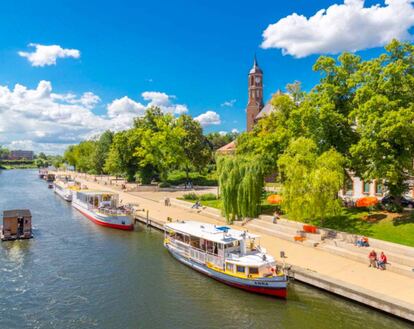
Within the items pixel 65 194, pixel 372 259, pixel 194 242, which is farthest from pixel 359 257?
pixel 65 194

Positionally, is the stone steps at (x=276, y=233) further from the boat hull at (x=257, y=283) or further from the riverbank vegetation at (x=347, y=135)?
the boat hull at (x=257, y=283)

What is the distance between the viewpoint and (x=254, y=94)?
378 feet

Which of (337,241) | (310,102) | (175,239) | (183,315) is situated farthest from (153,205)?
(183,315)

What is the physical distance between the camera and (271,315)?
67.3ft

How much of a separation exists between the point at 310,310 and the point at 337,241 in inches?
405

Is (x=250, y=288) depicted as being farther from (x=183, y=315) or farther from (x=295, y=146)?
(x=295, y=146)

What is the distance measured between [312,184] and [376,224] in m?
6.94

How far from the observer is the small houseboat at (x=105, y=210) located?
139 ft

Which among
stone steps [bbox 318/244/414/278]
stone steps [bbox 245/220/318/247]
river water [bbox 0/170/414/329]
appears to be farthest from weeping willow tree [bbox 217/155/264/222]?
stone steps [bbox 318/244/414/278]

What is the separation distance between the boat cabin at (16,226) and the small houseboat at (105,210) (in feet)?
29.5

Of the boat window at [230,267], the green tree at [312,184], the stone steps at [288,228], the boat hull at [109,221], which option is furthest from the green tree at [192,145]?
the boat window at [230,267]

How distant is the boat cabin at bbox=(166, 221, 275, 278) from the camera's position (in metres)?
23.9

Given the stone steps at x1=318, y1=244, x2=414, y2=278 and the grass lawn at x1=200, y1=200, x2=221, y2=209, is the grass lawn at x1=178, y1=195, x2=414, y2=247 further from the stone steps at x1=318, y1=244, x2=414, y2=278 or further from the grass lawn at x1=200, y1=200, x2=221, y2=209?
the grass lawn at x1=200, y1=200, x2=221, y2=209

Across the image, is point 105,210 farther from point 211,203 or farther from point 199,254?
point 199,254
